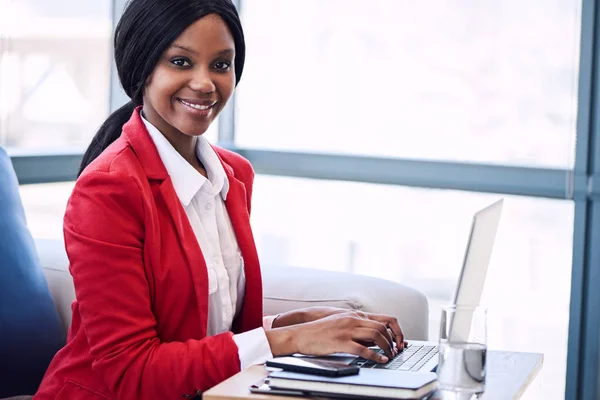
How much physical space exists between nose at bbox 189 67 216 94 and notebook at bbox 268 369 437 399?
1.97 ft

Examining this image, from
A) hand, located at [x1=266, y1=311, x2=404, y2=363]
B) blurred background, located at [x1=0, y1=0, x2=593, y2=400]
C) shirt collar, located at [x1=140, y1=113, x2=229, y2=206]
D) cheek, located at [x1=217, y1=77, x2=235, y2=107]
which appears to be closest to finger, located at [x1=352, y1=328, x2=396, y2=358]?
hand, located at [x1=266, y1=311, x2=404, y2=363]

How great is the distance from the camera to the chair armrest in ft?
6.64

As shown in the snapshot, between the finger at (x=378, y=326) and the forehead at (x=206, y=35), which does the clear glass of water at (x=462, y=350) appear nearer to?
the finger at (x=378, y=326)

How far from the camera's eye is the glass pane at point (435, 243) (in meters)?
3.05

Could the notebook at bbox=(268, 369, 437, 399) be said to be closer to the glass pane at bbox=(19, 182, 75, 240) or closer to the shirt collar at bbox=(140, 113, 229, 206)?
the shirt collar at bbox=(140, 113, 229, 206)

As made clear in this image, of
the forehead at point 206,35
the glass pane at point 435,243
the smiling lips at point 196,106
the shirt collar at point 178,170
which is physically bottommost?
the glass pane at point 435,243

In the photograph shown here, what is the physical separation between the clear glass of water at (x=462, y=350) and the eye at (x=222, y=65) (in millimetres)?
673

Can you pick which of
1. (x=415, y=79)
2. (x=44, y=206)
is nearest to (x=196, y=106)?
(x=44, y=206)

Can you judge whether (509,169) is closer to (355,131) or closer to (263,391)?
(355,131)

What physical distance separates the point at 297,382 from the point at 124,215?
1.55ft

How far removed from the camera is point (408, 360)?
1.48 metres

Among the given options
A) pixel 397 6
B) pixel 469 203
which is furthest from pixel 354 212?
pixel 397 6

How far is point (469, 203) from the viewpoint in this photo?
3.21 metres

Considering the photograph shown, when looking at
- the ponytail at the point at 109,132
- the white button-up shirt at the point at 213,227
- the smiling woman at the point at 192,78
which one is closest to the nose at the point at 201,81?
the smiling woman at the point at 192,78
